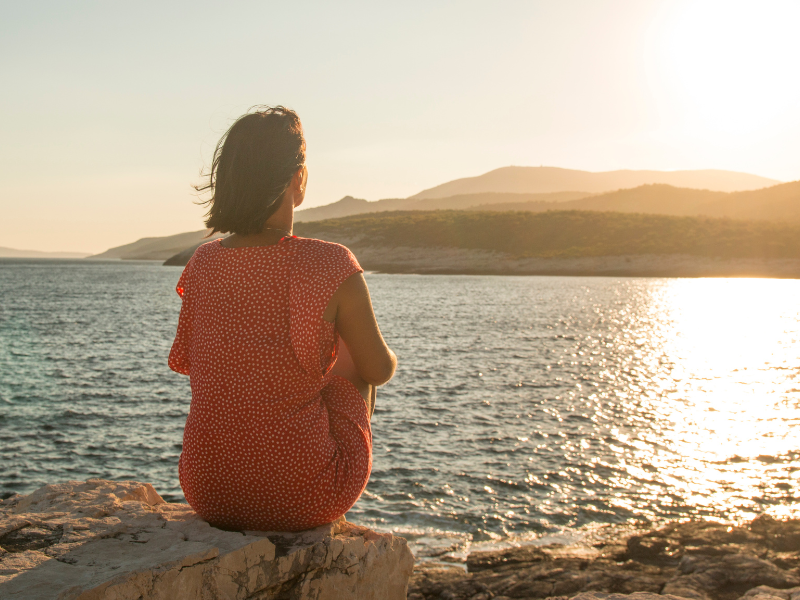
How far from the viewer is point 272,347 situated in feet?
8.57

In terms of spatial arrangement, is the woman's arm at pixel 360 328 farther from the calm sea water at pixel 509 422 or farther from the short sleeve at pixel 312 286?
the calm sea water at pixel 509 422

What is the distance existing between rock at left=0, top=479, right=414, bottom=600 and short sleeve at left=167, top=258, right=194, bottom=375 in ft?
2.34

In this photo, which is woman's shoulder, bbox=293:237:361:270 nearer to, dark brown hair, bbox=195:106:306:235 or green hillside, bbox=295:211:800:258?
dark brown hair, bbox=195:106:306:235

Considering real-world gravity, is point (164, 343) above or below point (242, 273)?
below

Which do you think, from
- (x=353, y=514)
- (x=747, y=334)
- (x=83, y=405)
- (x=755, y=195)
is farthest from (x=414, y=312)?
(x=755, y=195)

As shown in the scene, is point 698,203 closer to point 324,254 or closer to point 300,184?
point 300,184

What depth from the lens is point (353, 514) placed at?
8.35 meters

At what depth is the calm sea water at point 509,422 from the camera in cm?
852

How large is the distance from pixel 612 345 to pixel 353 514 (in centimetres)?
1796

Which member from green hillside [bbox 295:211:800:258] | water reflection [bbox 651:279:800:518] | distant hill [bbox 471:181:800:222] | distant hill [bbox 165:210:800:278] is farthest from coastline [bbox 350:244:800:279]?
distant hill [bbox 471:181:800:222]

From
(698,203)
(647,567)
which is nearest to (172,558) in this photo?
(647,567)

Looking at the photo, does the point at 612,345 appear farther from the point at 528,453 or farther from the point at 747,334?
the point at 528,453

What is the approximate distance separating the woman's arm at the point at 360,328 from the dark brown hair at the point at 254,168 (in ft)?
1.43

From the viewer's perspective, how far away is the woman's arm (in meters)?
2.56
